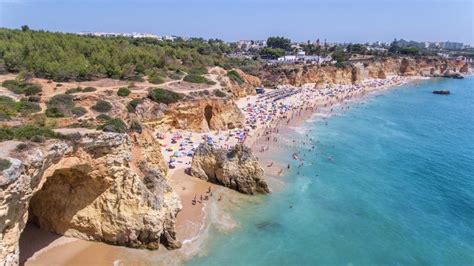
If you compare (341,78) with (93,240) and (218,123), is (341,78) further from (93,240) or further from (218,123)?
(93,240)

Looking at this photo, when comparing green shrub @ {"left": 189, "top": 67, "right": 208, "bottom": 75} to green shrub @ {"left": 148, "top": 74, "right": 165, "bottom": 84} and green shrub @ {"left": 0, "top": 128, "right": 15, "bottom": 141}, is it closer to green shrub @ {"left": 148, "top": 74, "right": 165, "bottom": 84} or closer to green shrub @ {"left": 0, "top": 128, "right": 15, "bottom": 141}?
green shrub @ {"left": 148, "top": 74, "right": 165, "bottom": 84}

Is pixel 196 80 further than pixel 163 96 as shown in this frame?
Yes

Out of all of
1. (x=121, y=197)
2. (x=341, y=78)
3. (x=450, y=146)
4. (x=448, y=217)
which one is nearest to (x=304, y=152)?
(x=448, y=217)

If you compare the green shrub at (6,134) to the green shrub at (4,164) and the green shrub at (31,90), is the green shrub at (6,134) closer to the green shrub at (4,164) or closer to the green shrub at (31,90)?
the green shrub at (4,164)

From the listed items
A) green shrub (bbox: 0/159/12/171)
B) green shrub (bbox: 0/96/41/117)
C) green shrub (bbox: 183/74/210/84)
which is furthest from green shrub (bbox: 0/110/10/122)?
green shrub (bbox: 183/74/210/84)

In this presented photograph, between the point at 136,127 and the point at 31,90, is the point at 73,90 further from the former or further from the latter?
the point at 136,127

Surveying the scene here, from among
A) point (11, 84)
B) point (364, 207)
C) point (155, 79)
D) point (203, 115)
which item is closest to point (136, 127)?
point (11, 84)
